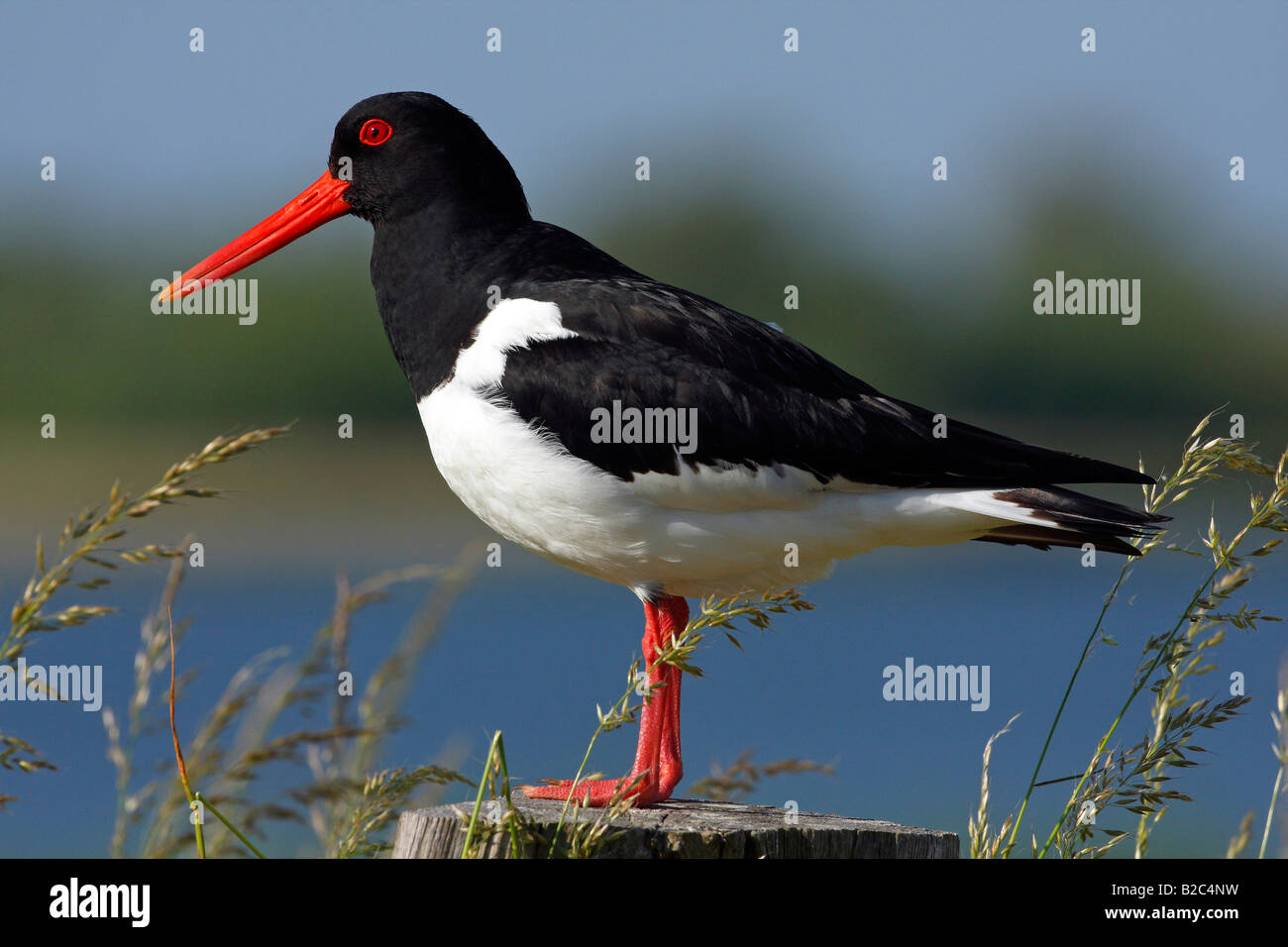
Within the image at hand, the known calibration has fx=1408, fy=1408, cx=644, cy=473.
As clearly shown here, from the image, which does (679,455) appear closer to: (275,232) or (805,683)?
(275,232)

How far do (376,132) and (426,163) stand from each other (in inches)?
10.6

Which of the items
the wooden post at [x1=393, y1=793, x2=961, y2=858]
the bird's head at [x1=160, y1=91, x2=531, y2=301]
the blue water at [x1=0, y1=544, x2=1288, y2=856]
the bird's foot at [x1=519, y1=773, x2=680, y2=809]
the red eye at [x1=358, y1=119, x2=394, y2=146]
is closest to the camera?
the wooden post at [x1=393, y1=793, x2=961, y2=858]

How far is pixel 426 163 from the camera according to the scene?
510 cm

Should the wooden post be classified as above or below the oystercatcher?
below

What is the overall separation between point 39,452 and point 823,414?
34.1 m

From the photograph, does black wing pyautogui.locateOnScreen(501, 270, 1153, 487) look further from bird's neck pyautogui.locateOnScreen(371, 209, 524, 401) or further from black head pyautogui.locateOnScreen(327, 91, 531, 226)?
black head pyautogui.locateOnScreen(327, 91, 531, 226)

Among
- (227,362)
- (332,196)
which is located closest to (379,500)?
(227,362)

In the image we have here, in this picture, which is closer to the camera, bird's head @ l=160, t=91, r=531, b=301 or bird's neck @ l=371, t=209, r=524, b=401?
bird's neck @ l=371, t=209, r=524, b=401

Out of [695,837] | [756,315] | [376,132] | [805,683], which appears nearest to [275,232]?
[376,132]

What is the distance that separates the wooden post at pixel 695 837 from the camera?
3.34m

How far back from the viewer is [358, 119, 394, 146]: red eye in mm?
5188
